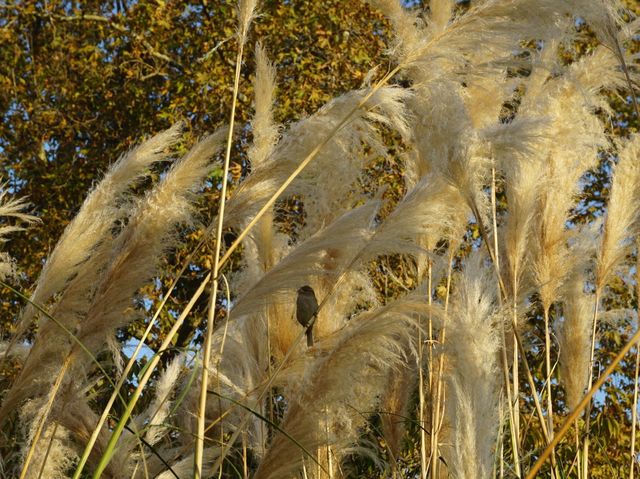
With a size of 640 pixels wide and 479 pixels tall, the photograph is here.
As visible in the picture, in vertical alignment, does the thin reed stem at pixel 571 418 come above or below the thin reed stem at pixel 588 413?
below

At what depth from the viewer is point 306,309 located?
2.54m

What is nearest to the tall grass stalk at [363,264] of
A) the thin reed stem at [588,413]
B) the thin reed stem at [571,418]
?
the thin reed stem at [588,413]

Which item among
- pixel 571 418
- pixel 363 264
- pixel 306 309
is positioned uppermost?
pixel 363 264

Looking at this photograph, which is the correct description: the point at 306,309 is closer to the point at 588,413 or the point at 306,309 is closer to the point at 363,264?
the point at 363,264

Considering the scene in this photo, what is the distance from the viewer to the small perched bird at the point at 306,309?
8.28 ft

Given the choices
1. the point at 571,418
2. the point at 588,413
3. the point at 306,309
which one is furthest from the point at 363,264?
the point at 588,413

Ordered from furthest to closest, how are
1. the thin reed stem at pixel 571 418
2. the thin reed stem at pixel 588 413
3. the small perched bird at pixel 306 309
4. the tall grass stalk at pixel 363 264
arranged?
1. the thin reed stem at pixel 588 413
2. the small perched bird at pixel 306 309
3. the tall grass stalk at pixel 363 264
4. the thin reed stem at pixel 571 418

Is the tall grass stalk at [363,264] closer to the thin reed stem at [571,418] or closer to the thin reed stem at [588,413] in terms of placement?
the thin reed stem at [588,413]

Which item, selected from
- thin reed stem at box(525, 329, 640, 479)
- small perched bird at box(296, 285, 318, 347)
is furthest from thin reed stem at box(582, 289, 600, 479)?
thin reed stem at box(525, 329, 640, 479)

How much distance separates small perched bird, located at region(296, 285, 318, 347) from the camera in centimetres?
252

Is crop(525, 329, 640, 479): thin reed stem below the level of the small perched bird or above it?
below

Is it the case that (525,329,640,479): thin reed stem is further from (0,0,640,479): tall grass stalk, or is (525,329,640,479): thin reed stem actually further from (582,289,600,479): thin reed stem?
(582,289,600,479): thin reed stem

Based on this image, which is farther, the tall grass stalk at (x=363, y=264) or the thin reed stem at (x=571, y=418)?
the tall grass stalk at (x=363, y=264)

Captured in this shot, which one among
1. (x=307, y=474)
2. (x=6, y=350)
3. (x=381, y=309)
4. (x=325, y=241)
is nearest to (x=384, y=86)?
(x=325, y=241)
